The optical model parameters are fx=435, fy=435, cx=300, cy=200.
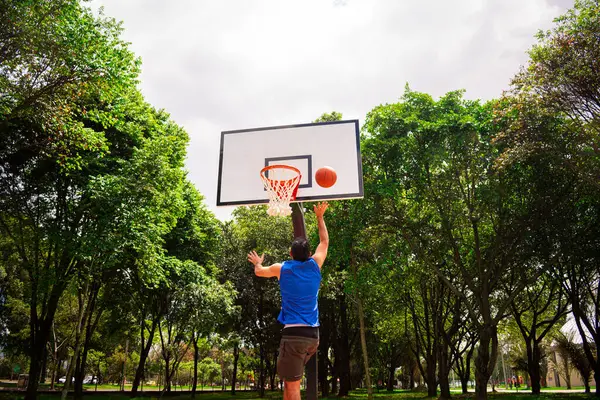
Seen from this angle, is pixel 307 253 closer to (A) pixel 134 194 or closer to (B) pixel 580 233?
(A) pixel 134 194

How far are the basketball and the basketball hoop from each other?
15.5 inches

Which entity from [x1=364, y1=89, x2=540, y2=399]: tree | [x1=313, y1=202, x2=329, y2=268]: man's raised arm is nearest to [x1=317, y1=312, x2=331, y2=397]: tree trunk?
[x1=364, y1=89, x2=540, y2=399]: tree

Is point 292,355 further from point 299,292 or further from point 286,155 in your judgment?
point 286,155

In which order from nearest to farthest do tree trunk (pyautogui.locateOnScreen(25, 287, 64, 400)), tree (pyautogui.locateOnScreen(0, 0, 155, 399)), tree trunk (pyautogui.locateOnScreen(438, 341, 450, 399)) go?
tree (pyautogui.locateOnScreen(0, 0, 155, 399))
tree trunk (pyautogui.locateOnScreen(25, 287, 64, 400))
tree trunk (pyautogui.locateOnScreen(438, 341, 450, 399))

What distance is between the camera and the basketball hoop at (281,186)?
26.0 feet

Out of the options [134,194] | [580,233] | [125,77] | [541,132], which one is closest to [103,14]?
[125,77]

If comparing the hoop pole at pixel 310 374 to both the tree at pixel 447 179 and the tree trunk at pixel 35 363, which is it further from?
the tree trunk at pixel 35 363

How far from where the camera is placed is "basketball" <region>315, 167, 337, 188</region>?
8.28m

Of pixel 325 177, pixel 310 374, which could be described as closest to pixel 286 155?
pixel 325 177

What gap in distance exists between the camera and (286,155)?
30.9 feet

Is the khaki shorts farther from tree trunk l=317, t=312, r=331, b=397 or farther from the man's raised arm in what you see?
tree trunk l=317, t=312, r=331, b=397

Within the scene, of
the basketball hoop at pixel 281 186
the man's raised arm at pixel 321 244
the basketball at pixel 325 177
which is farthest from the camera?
the basketball at pixel 325 177

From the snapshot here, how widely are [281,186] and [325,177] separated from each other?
858 millimetres

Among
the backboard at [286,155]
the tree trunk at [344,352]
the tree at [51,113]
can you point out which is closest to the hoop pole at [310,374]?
the backboard at [286,155]
